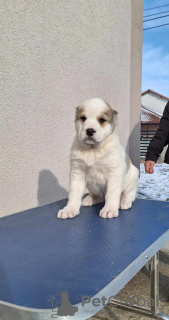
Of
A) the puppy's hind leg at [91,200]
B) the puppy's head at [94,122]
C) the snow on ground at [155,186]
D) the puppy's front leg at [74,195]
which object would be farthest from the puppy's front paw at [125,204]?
the snow on ground at [155,186]

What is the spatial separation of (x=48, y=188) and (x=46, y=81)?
4.56 ft

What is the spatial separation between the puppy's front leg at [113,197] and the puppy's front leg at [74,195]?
0.24 metres

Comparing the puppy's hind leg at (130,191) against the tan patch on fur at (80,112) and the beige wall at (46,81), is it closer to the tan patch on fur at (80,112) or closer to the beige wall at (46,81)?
the tan patch on fur at (80,112)

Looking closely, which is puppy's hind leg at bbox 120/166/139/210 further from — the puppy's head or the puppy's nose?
the puppy's nose

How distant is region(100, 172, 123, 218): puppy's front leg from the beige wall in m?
1.21

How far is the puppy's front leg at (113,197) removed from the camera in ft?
7.25

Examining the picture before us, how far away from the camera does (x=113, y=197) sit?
225cm

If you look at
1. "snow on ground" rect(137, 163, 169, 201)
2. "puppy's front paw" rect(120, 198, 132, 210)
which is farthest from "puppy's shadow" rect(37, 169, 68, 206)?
"snow on ground" rect(137, 163, 169, 201)

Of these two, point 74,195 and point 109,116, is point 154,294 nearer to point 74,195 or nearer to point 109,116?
point 74,195

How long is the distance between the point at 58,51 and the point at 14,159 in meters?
1.65

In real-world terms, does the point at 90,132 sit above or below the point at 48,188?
above

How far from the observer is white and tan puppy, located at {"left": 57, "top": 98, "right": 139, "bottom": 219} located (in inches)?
88.0

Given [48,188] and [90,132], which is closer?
[90,132]

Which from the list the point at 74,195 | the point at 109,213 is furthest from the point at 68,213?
the point at 109,213
